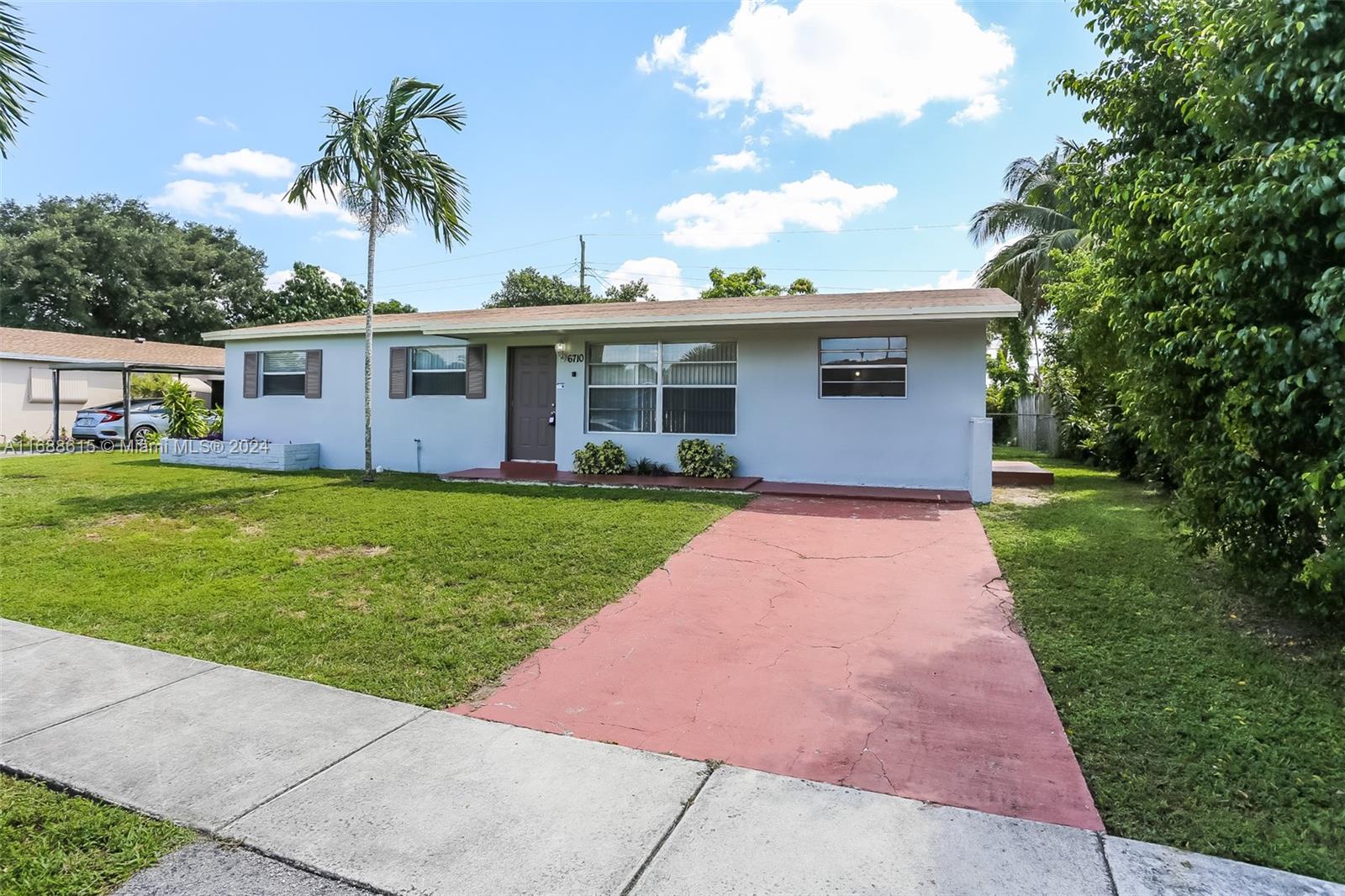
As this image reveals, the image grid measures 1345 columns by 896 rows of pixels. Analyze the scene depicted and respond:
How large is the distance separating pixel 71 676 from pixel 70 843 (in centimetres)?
186

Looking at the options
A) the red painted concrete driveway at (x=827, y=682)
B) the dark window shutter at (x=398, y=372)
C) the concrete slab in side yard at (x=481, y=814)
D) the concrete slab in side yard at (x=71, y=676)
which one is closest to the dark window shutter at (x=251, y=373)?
the dark window shutter at (x=398, y=372)

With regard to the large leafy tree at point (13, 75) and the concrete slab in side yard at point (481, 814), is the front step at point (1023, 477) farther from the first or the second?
the large leafy tree at point (13, 75)

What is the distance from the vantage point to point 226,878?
2037 millimetres

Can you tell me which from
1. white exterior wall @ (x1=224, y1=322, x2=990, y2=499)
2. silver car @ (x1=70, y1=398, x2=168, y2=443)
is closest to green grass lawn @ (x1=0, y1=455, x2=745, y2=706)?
white exterior wall @ (x1=224, y1=322, x2=990, y2=499)

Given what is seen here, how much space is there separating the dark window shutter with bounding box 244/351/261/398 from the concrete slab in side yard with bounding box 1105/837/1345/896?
15921mm

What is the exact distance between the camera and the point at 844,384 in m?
10.1

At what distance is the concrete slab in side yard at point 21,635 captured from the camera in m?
4.06

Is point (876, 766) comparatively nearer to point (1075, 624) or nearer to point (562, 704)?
point (562, 704)

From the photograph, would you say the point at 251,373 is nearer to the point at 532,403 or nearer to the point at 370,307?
the point at 370,307

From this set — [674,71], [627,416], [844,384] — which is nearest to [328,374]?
[627,416]

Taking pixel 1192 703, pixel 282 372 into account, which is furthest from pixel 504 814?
pixel 282 372

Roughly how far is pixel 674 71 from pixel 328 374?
28.8ft

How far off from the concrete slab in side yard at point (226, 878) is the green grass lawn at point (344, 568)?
1180 mm

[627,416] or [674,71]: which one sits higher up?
[674,71]
